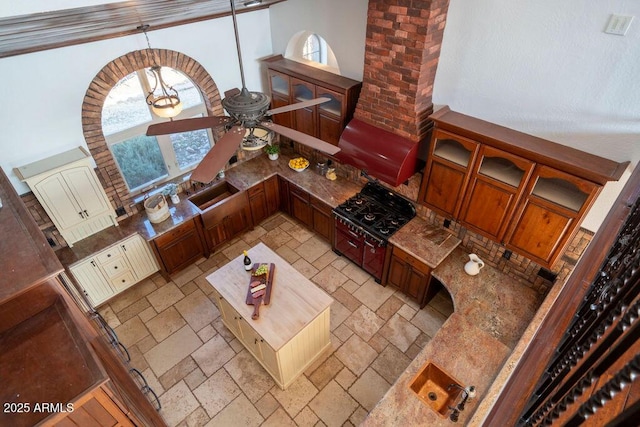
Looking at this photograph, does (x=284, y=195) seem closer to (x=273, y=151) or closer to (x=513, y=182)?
(x=273, y=151)

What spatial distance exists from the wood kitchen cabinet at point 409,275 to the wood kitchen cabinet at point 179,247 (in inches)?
114

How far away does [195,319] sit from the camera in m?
4.87

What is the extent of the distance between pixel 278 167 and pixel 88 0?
3840 millimetres

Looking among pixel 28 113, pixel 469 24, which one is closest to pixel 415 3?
pixel 469 24

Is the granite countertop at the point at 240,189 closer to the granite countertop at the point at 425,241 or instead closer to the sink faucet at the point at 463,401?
the granite countertop at the point at 425,241

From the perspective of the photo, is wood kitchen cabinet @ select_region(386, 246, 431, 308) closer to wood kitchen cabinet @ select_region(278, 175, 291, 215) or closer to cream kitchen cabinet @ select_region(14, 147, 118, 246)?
wood kitchen cabinet @ select_region(278, 175, 291, 215)

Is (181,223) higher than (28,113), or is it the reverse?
(28,113)

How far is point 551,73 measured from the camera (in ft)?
10.7

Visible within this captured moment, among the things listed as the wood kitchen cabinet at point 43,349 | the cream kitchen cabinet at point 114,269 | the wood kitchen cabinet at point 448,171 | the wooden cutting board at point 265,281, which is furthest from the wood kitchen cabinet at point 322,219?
the wood kitchen cabinet at point 43,349

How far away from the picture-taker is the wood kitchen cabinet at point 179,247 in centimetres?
504

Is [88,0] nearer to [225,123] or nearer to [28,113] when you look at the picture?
[225,123]

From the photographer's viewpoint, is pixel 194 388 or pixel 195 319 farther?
pixel 195 319

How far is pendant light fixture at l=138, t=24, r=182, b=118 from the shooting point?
3.80 meters

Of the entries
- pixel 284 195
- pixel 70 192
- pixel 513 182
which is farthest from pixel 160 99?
pixel 513 182
